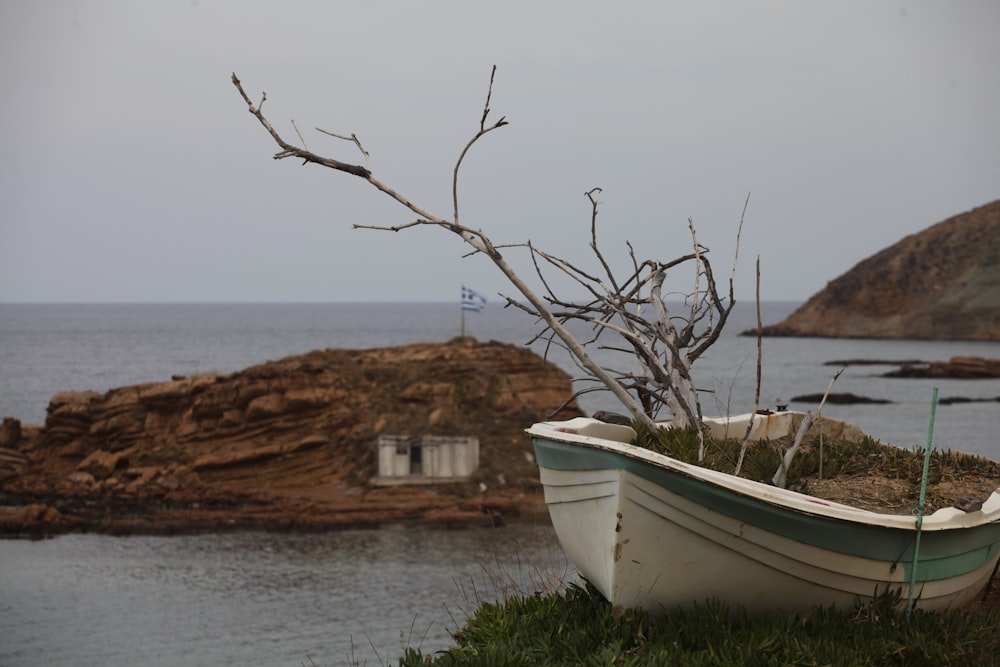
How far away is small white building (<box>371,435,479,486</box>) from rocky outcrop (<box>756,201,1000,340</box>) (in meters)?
126

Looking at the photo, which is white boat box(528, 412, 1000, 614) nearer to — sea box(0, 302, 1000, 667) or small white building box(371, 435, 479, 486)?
sea box(0, 302, 1000, 667)

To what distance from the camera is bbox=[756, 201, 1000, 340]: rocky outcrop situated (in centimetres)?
14738

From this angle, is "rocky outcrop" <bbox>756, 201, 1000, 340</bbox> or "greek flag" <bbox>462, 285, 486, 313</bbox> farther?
"rocky outcrop" <bbox>756, 201, 1000, 340</bbox>

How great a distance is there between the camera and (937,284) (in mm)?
152500

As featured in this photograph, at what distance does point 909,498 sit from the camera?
779 centimetres

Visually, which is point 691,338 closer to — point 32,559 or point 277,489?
point 32,559

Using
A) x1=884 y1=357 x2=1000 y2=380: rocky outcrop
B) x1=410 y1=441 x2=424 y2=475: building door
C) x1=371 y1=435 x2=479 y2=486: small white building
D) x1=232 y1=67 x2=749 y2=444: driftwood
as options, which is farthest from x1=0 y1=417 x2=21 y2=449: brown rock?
x1=884 y1=357 x2=1000 y2=380: rocky outcrop

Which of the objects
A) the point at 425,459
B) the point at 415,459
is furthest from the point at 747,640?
the point at 415,459

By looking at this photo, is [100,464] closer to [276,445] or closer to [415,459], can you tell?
[276,445]

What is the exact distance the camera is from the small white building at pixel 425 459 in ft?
127

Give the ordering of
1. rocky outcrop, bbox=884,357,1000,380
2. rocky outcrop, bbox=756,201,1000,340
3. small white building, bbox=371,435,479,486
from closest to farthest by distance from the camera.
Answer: small white building, bbox=371,435,479,486, rocky outcrop, bbox=884,357,1000,380, rocky outcrop, bbox=756,201,1000,340

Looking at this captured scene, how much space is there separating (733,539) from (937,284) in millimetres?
159948

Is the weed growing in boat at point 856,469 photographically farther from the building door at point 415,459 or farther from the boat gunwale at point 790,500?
the building door at point 415,459

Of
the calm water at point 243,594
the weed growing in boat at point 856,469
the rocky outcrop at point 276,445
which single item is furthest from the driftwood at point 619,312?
the rocky outcrop at point 276,445
